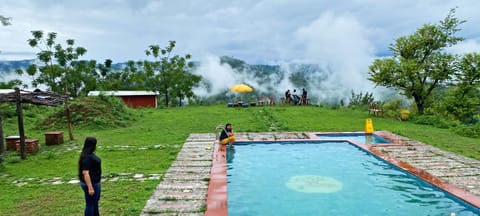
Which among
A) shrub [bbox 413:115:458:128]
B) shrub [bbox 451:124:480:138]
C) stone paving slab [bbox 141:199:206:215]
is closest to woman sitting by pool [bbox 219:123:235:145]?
stone paving slab [bbox 141:199:206:215]

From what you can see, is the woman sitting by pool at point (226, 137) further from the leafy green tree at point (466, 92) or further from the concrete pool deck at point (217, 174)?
the leafy green tree at point (466, 92)

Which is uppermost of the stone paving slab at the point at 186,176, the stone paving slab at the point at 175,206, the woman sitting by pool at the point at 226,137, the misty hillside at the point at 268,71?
the misty hillside at the point at 268,71

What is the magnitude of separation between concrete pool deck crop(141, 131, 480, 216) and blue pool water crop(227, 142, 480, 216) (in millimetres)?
326

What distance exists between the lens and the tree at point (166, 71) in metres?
32.5

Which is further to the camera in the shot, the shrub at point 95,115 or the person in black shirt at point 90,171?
the shrub at point 95,115

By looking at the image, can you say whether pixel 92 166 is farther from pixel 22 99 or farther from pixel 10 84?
pixel 10 84

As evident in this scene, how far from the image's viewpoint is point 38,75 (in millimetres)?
38719

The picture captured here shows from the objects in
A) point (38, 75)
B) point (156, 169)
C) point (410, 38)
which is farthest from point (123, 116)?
point (38, 75)

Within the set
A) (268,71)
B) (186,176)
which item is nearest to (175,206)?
(186,176)

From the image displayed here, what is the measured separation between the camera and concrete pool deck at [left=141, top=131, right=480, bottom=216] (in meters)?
5.71

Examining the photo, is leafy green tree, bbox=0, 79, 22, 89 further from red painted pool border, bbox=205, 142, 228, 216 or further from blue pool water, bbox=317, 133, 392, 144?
red painted pool border, bbox=205, 142, 228, 216

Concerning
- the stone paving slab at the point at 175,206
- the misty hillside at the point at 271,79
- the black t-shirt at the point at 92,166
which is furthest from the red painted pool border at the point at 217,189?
the misty hillside at the point at 271,79

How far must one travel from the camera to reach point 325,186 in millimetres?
7723

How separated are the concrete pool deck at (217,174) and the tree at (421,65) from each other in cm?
720
